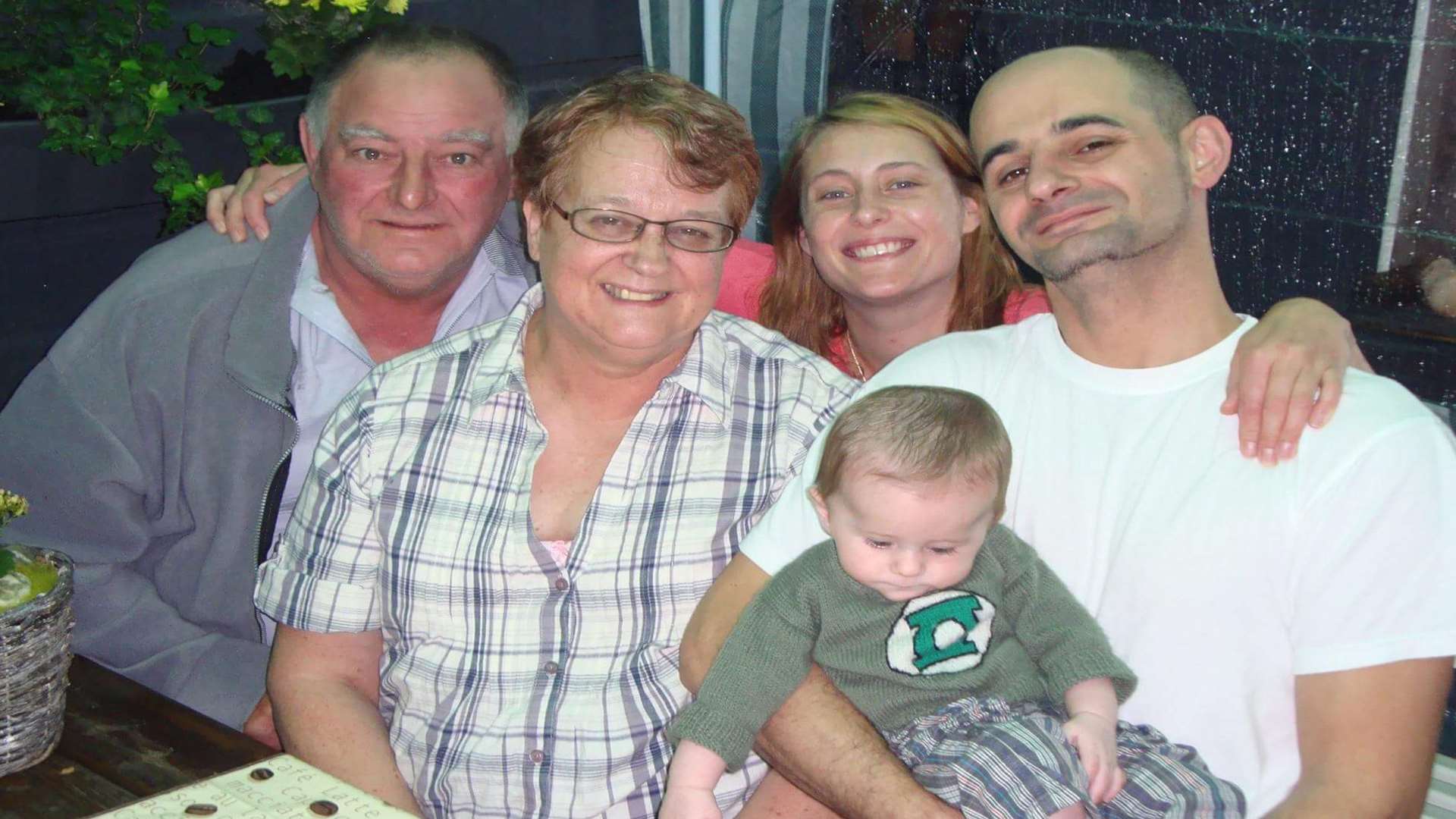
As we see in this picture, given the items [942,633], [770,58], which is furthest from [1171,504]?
[770,58]

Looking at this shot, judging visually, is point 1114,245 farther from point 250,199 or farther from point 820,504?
point 250,199

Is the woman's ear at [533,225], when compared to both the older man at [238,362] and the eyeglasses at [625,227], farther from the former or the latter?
the older man at [238,362]

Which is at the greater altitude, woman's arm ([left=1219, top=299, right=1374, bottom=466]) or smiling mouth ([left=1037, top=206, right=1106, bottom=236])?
smiling mouth ([left=1037, top=206, right=1106, bottom=236])

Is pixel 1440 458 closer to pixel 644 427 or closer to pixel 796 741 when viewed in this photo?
pixel 796 741

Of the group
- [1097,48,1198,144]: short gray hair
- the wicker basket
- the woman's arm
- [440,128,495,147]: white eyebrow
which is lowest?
the wicker basket

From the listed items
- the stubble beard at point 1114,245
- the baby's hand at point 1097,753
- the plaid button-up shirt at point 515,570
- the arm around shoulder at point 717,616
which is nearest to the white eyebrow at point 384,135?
the plaid button-up shirt at point 515,570

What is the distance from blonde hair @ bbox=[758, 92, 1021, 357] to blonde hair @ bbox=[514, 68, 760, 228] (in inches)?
A: 23.9

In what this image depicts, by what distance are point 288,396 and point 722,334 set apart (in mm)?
902

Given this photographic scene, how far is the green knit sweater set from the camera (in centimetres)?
176

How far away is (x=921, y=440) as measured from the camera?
171cm

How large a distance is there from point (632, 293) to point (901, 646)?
67 cm


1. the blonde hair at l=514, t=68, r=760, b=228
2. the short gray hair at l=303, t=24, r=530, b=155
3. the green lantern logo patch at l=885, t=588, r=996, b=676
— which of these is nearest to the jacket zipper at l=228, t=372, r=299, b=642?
the short gray hair at l=303, t=24, r=530, b=155

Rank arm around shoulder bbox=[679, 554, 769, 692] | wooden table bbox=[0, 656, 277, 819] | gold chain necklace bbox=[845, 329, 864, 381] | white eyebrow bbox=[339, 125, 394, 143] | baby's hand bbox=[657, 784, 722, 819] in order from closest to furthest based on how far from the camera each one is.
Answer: wooden table bbox=[0, 656, 277, 819] < baby's hand bbox=[657, 784, 722, 819] < arm around shoulder bbox=[679, 554, 769, 692] < white eyebrow bbox=[339, 125, 394, 143] < gold chain necklace bbox=[845, 329, 864, 381]

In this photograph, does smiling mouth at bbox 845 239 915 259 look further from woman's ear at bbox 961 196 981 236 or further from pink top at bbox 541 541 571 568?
pink top at bbox 541 541 571 568
